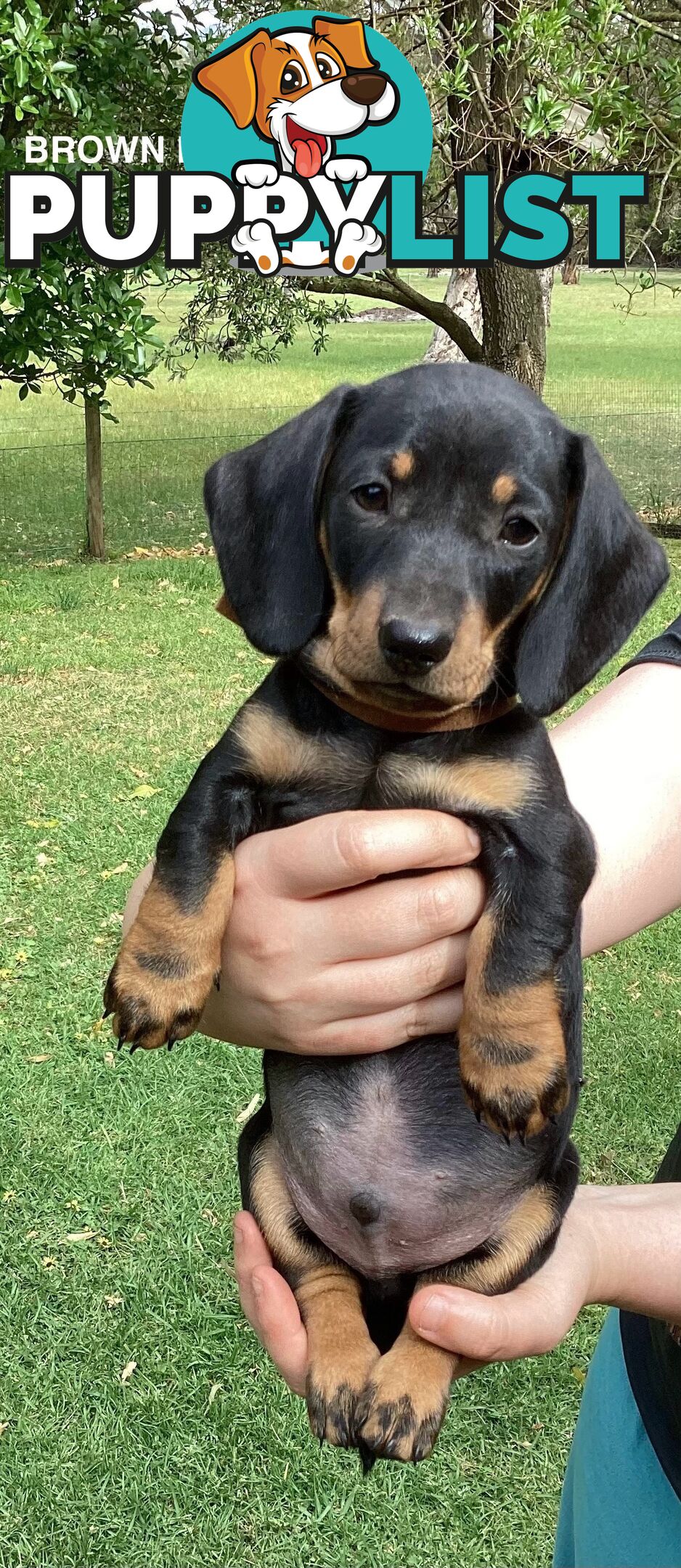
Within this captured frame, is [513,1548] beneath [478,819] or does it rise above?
beneath

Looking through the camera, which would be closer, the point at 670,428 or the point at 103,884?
the point at 103,884

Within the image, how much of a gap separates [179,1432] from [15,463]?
1261 centimetres

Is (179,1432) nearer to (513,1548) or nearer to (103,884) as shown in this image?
(513,1548)

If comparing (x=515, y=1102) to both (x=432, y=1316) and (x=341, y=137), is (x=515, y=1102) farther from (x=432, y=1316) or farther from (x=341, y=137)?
(x=341, y=137)

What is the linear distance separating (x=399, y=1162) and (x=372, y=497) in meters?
0.93

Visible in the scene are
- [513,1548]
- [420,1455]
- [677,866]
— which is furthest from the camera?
[513,1548]

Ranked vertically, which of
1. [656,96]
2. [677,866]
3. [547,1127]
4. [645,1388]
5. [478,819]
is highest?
[656,96]

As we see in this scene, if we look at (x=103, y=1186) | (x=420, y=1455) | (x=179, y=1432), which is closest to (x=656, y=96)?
(x=103, y=1186)

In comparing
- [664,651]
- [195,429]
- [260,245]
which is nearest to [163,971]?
[664,651]

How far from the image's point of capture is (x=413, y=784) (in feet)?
6.09

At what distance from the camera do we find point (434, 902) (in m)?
1.80

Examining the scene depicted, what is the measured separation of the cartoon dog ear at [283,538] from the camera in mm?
1817

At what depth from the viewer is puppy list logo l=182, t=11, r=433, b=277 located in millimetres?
9750

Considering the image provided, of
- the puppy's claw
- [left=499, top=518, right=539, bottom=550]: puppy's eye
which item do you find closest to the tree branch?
[left=499, top=518, right=539, bottom=550]: puppy's eye
